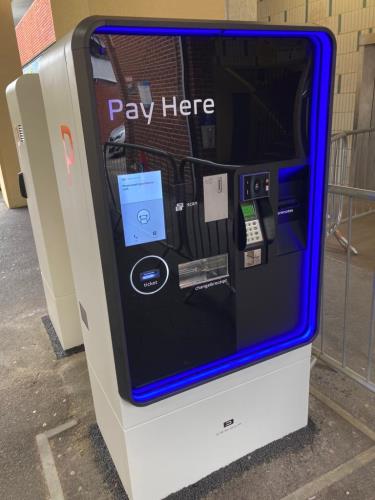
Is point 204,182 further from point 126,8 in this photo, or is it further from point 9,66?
point 9,66

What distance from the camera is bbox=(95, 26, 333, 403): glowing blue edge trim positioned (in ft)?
4.59

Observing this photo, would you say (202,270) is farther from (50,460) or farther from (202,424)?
(50,460)

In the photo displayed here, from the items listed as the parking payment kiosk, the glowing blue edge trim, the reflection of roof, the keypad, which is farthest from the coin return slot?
the reflection of roof

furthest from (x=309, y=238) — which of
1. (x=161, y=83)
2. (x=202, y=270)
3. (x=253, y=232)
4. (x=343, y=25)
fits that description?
(x=343, y=25)

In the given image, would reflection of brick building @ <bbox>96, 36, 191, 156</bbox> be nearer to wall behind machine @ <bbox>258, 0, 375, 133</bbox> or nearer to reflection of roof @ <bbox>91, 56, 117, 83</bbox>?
reflection of roof @ <bbox>91, 56, 117, 83</bbox>

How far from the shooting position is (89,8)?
2164 millimetres

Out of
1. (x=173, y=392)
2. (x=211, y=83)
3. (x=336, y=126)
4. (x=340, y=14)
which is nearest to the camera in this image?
(x=211, y=83)

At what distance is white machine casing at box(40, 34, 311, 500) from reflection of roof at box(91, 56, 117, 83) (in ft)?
0.36

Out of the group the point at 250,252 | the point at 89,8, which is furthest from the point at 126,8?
the point at 250,252

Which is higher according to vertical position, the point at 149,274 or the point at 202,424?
the point at 149,274

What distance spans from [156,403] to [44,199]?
4.67ft

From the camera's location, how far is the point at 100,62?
3.79 ft

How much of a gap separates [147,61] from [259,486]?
1.71 metres

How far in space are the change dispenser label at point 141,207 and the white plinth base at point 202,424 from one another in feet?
2.06
